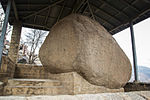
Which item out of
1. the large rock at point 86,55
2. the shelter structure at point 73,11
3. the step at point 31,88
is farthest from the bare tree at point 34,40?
the step at point 31,88

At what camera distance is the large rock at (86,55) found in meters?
2.72

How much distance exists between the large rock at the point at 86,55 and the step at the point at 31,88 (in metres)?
0.48

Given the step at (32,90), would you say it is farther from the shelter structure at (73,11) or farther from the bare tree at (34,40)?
the bare tree at (34,40)

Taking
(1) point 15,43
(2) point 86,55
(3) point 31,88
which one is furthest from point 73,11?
(3) point 31,88

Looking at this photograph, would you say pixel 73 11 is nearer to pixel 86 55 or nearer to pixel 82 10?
pixel 82 10

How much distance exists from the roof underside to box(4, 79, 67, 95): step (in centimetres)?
357

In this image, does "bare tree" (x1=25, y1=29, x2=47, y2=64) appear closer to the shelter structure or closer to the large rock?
the shelter structure

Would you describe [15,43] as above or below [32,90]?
above

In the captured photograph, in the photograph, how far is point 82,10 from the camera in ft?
21.0

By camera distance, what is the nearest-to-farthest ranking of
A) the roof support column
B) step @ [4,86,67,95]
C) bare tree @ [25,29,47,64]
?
step @ [4,86,67,95]
the roof support column
bare tree @ [25,29,47,64]

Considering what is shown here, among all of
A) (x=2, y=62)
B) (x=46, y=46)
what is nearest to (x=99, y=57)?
(x=46, y=46)

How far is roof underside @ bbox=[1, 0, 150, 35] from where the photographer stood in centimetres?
552

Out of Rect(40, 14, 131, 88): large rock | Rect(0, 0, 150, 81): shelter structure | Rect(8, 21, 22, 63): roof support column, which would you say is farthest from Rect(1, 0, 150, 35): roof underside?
Rect(40, 14, 131, 88): large rock

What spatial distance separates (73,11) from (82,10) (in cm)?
67
